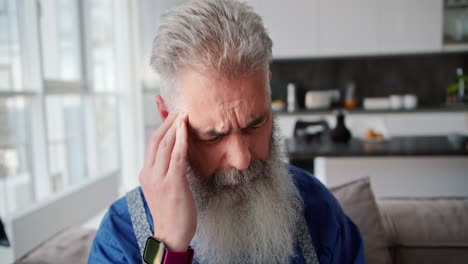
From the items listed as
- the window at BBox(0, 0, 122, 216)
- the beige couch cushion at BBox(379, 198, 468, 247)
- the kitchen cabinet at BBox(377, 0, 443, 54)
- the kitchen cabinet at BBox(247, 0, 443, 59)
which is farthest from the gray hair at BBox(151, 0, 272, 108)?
the kitchen cabinet at BBox(377, 0, 443, 54)

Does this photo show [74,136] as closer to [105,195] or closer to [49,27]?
[105,195]

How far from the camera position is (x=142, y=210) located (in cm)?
106

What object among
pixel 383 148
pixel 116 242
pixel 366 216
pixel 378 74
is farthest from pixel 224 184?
pixel 378 74

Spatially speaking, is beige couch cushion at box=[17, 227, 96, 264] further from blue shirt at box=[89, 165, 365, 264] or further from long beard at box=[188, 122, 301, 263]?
long beard at box=[188, 122, 301, 263]

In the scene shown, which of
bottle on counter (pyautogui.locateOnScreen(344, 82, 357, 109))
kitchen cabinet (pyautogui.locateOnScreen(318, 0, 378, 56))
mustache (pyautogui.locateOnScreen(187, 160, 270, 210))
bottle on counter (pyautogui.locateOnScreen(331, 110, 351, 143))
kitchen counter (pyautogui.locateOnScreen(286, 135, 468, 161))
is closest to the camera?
mustache (pyautogui.locateOnScreen(187, 160, 270, 210))

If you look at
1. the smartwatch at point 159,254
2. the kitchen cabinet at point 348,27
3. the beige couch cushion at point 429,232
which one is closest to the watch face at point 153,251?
the smartwatch at point 159,254

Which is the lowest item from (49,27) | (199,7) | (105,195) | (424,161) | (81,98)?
(105,195)

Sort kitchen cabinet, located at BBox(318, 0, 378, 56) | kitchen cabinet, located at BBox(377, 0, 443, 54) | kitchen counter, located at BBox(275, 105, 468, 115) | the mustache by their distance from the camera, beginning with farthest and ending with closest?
kitchen cabinet, located at BBox(318, 0, 378, 56), kitchen cabinet, located at BBox(377, 0, 443, 54), kitchen counter, located at BBox(275, 105, 468, 115), the mustache

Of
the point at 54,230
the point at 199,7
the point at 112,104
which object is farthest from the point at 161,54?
the point at 112,104

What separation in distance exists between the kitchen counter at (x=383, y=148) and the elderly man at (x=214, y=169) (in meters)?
1.43

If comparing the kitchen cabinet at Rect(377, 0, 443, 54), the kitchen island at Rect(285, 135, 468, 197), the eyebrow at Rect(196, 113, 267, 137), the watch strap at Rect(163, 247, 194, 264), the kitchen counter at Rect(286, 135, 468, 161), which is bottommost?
the kitchen island at Rect(285, 135, 468, 197)

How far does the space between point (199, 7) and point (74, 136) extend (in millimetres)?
3102

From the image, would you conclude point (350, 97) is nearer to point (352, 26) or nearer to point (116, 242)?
point (352, 26)

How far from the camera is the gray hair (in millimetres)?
905
